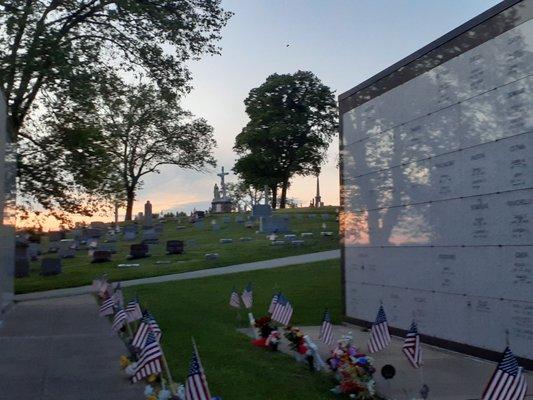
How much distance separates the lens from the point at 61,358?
12.1 m

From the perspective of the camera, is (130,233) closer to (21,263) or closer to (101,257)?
(101,257)

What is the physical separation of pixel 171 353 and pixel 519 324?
5.00 metres

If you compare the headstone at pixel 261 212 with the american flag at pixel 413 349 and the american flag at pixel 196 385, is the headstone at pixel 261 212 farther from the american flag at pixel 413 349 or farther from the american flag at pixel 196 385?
the american flag at pixel 196 385

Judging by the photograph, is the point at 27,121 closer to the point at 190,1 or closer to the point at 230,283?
the point at 190,1

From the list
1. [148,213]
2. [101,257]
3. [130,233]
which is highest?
[148,213]

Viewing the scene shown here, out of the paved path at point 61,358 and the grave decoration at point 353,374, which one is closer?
the grave decoration at point 353,374

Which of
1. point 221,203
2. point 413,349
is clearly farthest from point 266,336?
point 221,203

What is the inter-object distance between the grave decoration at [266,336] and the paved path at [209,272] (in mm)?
13868

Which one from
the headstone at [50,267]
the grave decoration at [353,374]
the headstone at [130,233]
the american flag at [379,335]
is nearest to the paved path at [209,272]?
the headstone at [50,267]

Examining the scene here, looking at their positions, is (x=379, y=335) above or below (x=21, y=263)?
below

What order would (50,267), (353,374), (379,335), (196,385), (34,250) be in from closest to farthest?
1. (196,385)
2. (353,374)
3. (379,335)
4. (50,267)
5. (34,250)

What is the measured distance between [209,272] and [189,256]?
259 inches

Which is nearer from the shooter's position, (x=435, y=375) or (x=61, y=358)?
(x=435, y=375)

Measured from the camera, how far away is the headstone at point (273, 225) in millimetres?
43094
